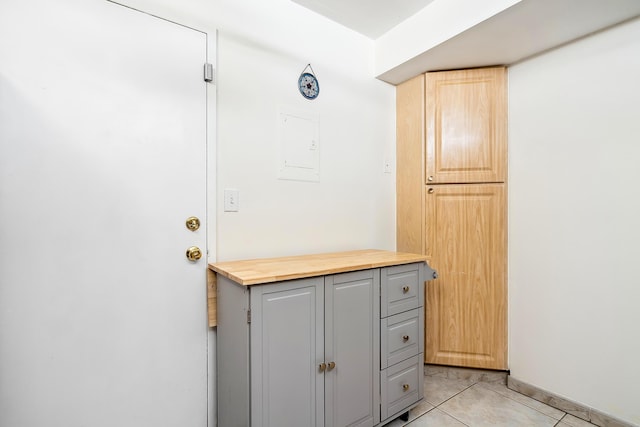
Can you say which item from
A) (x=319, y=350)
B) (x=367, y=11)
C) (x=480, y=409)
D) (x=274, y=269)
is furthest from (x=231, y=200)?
(x=480, y=409)

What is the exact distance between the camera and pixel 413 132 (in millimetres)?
2238

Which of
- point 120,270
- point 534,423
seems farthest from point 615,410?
point 120,270

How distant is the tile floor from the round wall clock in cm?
206

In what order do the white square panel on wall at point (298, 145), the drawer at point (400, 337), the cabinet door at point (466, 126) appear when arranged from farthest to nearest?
the cabinet door at point (466, 126) < the white square panel on wall at point (298, 145) < the drawer at point (400, 337)

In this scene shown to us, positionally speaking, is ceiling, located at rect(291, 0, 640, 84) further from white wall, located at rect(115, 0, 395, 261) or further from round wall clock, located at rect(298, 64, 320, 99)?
round wall clock, located at rect(298, 64, 320, 99)

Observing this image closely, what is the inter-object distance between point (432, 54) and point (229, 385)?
2.26m

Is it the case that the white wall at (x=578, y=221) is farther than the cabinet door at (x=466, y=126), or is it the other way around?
the cabinet door at (x=466, y=126)

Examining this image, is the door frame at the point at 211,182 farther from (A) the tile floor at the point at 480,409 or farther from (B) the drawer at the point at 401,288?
(A) the tile floor at the point at 480,409

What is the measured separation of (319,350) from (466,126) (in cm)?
182

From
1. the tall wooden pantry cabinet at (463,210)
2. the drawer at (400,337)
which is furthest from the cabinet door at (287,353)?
the tall wooden pantry cabinet at (463,210)

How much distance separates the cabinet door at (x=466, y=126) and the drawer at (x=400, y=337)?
1025mm

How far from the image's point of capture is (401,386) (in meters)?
1.61

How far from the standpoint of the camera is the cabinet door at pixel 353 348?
1327 mm

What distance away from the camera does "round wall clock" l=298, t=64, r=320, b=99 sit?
1843 millimetres
